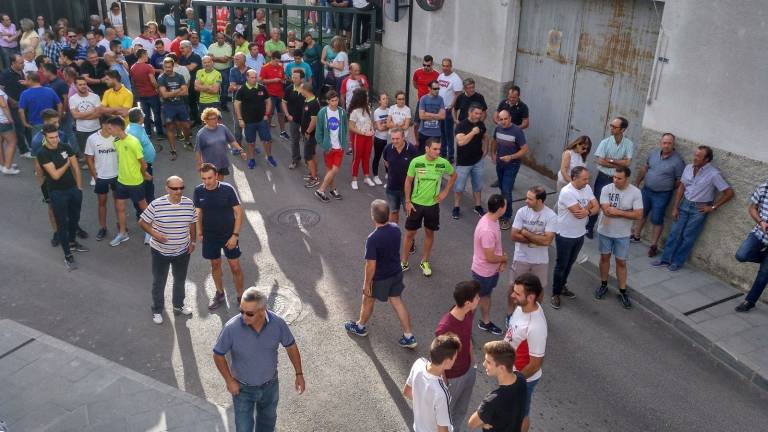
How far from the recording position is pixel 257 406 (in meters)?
5.36

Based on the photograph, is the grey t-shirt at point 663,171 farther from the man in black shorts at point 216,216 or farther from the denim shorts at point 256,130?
the denim shorts at point 256,130

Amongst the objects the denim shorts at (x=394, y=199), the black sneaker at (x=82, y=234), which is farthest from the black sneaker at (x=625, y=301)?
Answer: the black sneaker at (x=82, y=234)

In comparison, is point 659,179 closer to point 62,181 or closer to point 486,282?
point 486,282

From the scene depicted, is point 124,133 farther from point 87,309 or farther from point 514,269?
point 514,269

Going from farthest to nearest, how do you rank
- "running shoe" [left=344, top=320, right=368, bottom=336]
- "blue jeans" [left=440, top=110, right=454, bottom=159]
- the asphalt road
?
"blue jeans" [left=440, top=110, right=454, bottom=159], "running shoe" [left=344, top=320, right=368, bottom=336], the asphalt road

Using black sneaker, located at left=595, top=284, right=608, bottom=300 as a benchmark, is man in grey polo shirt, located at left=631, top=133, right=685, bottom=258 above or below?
above

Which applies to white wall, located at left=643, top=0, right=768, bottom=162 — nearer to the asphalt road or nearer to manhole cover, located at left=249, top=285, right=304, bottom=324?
the asphalt road

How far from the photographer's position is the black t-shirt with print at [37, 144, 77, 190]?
27.0 feet

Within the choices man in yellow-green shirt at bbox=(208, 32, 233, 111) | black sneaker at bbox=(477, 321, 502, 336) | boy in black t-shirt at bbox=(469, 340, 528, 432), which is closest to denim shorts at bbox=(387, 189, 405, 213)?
black sneaker at bbox=(477, 321, 502, 336)

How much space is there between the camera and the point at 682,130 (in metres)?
8.82

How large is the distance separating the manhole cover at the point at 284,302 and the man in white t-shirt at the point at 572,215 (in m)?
3.18

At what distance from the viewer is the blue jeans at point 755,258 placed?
764 cm

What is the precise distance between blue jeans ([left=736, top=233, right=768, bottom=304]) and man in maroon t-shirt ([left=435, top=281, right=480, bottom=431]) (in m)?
4.24

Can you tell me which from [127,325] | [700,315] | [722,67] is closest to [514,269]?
[700,315]
